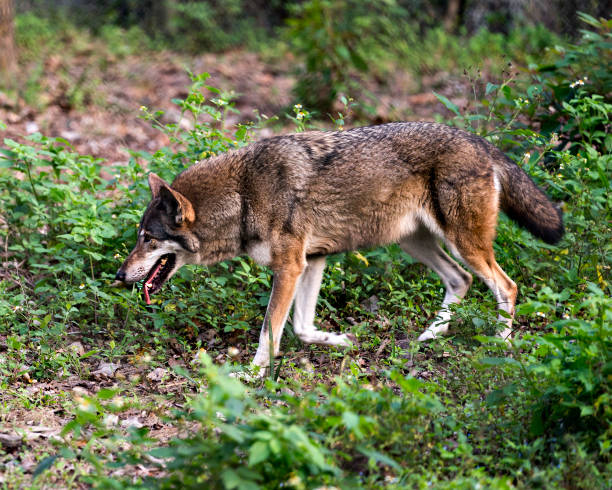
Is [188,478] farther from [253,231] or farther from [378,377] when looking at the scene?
[253,231]

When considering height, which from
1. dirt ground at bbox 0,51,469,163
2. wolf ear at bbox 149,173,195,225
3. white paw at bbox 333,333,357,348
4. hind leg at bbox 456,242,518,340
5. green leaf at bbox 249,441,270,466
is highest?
green leaf at bbox 249,441,270,466

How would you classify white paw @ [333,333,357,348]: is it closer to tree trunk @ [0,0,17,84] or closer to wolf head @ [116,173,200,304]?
wolf head @ [116,173,200,304]

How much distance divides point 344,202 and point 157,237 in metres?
1.48

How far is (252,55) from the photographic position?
1435cm

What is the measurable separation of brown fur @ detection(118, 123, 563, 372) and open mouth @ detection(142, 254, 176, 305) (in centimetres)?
10

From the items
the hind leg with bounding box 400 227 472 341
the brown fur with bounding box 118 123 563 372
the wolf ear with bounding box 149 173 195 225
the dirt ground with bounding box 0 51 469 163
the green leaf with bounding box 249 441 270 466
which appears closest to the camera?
the green leaf with bounding box 249 441 270 466

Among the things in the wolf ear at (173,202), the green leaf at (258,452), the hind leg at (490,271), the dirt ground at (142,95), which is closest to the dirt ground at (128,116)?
the dirt ground at (142,95)

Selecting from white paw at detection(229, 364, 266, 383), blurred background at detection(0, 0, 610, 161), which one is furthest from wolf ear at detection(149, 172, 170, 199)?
blurred background at detection(0, 0, 610, 161)

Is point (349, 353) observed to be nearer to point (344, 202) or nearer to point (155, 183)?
point (344, 202)

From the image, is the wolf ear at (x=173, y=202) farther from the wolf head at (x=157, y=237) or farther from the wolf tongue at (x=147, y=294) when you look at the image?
the wolf tongue at (x=147, y=294)

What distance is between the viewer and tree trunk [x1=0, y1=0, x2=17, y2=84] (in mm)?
10676

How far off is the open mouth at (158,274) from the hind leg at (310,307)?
105 centimetres

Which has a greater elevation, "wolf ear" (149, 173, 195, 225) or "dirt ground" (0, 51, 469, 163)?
"wolf ear" (149, 173, 195, 225)

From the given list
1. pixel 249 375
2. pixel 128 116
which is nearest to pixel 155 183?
pixel 249 375
